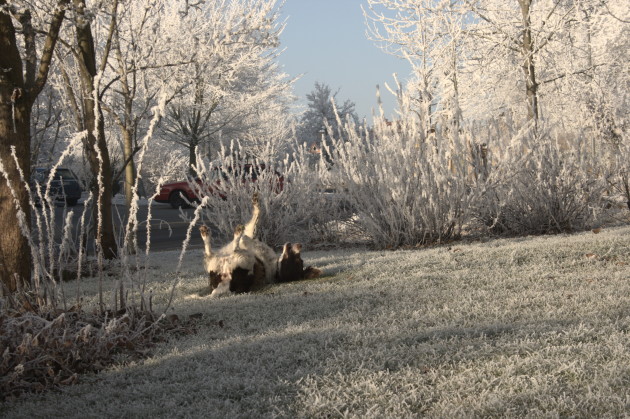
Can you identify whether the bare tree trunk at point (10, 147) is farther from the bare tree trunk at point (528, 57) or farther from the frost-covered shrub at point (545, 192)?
the bare tree trunk at point (528, 57)

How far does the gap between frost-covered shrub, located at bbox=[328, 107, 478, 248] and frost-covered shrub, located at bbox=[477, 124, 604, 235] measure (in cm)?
71

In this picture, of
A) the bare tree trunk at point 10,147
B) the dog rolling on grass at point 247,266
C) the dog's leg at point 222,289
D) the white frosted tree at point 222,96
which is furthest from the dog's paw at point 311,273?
the white frosted tree at point 222,96

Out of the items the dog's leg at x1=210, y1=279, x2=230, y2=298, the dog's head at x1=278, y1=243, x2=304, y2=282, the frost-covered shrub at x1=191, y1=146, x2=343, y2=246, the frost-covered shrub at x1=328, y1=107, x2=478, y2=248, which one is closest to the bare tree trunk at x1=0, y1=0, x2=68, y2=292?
the dog's leg at x1=210, y1=279, x2=230, y2=298

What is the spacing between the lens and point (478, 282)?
6.14 m

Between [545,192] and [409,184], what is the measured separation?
2.26 meters

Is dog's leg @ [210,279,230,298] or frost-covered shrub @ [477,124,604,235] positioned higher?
frost-covered shrub @ [477,124,604,235]

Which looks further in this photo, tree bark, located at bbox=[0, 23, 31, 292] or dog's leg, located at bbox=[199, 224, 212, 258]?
dog's leg, located at bbox=[199, 224, 212, 258]

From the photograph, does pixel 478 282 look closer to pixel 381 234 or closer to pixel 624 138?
pixel 381 234

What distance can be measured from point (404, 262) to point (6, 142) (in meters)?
4.22

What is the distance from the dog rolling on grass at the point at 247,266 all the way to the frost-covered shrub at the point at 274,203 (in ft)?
11.3

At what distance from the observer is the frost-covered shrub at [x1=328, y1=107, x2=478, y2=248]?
8.98m

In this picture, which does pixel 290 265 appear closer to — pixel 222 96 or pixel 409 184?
pixel 409 184

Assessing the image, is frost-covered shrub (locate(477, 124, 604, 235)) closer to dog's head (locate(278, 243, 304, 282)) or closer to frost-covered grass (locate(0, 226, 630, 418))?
frost-covered grass (locate(0, 226, 630, 418))

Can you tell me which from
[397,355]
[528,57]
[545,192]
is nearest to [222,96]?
[528,57]
